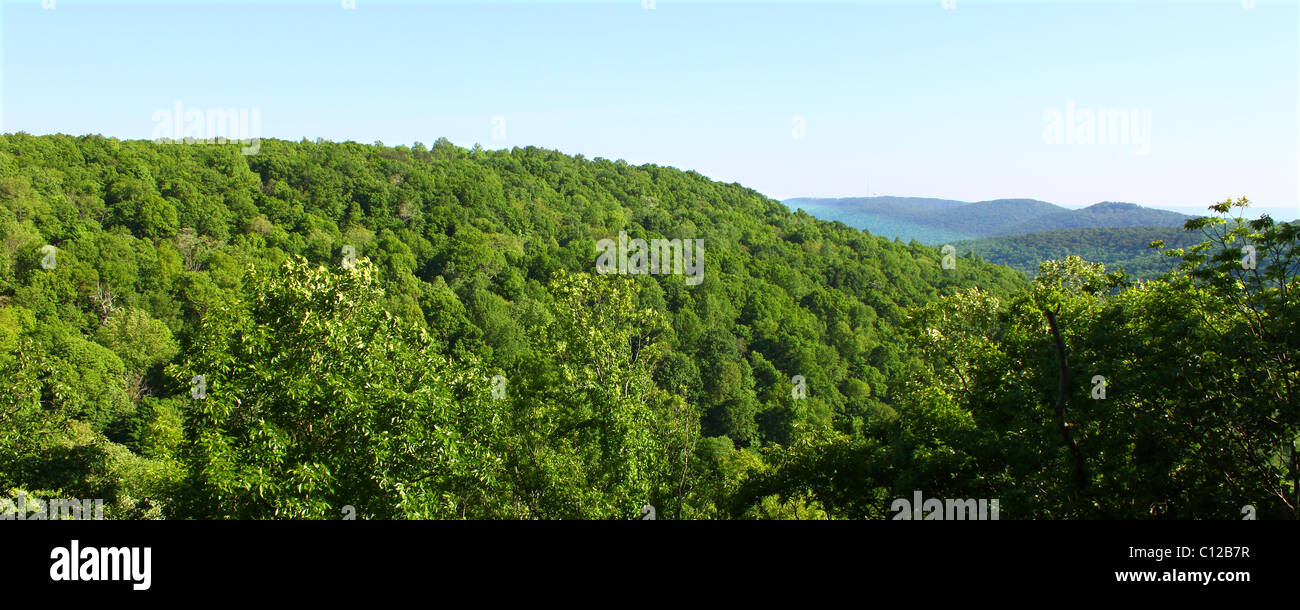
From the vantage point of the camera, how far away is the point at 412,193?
10994cm

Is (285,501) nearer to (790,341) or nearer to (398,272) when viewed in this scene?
(398,272)

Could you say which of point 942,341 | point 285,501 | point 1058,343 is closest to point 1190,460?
point 1058,343

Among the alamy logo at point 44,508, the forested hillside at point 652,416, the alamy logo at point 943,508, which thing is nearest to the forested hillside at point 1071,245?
the forested hillside at point 652,416

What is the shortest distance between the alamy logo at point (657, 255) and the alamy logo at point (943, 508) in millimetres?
73136
